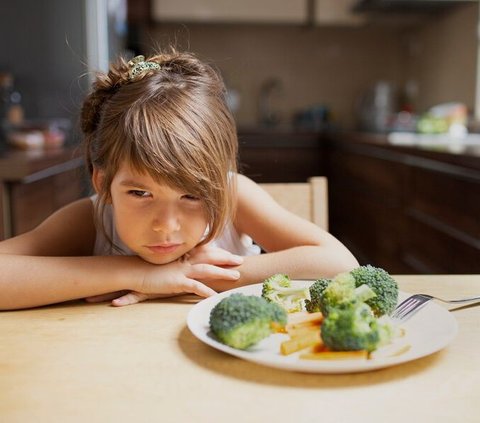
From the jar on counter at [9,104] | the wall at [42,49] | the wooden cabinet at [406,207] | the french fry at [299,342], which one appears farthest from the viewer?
the wall at [42,49]

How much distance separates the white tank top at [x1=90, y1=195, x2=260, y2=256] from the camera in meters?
1.25

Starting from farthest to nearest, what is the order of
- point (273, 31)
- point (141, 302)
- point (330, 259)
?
point (273, 31) < point (330, 259) < point (141, 302)

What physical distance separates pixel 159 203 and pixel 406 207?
213 cm

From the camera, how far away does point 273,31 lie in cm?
512

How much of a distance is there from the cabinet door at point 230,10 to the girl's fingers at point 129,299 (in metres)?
4.10

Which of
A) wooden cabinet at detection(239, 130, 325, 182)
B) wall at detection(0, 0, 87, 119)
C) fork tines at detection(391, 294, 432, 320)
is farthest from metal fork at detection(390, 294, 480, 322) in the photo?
wooden cabinet at detection(239, 130, 325, 182)

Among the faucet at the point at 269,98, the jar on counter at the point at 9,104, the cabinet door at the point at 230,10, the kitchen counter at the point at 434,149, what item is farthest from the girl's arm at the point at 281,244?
the faucet at the point at 269,98

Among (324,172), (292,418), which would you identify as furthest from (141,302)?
(324,172)

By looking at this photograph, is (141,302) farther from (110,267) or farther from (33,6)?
(33,6)

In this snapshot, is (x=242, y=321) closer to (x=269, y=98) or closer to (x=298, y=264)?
(x=298, y=264)

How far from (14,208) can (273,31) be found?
3546 millimetres

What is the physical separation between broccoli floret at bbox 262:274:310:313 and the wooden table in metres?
0.12

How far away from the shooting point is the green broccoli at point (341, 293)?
65 cm

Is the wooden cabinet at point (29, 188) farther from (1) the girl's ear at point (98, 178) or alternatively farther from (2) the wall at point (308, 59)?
(2) the wall at point (308, 59)
